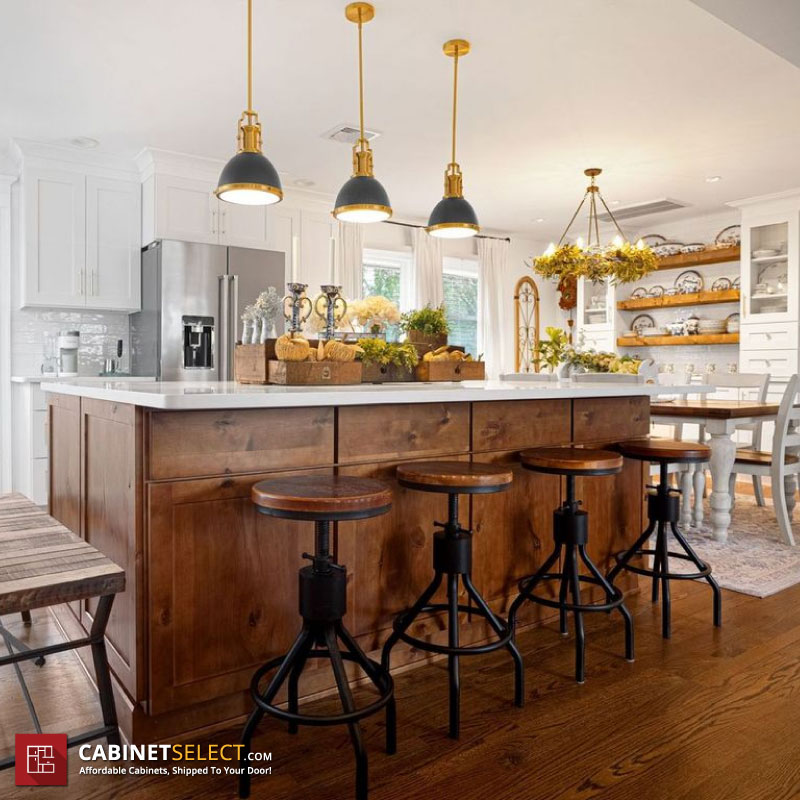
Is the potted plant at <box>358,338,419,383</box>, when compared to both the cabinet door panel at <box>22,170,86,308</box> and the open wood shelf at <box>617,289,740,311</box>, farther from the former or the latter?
the open wood shelf at <box>617,289,740,311</box>

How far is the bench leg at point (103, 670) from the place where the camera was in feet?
5.47

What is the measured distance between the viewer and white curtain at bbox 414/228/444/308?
23.6 ft

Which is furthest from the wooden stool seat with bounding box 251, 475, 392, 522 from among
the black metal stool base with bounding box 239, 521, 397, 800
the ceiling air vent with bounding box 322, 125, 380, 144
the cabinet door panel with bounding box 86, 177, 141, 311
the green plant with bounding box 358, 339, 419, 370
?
the cabinet door panel with bounding box 86, 177, 141, 311

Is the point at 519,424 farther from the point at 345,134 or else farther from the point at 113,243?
the point at 113,243

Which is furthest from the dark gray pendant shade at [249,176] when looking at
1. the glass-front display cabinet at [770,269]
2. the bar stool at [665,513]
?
the glass-front display cabinet at [770,269]

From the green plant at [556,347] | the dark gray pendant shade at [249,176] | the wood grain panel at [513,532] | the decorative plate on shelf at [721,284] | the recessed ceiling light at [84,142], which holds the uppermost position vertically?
the recessed ceiling light at [84,142]

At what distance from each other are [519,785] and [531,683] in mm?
560

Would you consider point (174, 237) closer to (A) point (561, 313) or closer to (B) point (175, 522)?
(B) point (175, 522)

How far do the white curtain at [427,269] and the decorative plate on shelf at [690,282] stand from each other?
105 inches

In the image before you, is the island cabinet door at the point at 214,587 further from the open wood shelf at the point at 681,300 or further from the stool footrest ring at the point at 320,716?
the open wood shelf at the point at 681,300

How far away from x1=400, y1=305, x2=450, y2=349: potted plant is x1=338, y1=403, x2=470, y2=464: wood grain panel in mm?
848

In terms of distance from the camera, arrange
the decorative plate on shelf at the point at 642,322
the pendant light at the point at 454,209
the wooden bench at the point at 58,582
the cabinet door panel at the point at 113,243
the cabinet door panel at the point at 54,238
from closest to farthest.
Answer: the wooden bench at the point at 58,582 < the pendant light at the point at 454,209 < the cabinet door panel at the point at 54,238 < the cabinet door panel at the point at 113,243 < the decorative plate on shelf at the point at 642,322


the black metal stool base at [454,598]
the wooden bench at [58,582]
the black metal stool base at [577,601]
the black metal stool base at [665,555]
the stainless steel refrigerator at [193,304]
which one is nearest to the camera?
the wooden bench at [58,582]

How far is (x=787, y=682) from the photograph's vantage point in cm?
216
